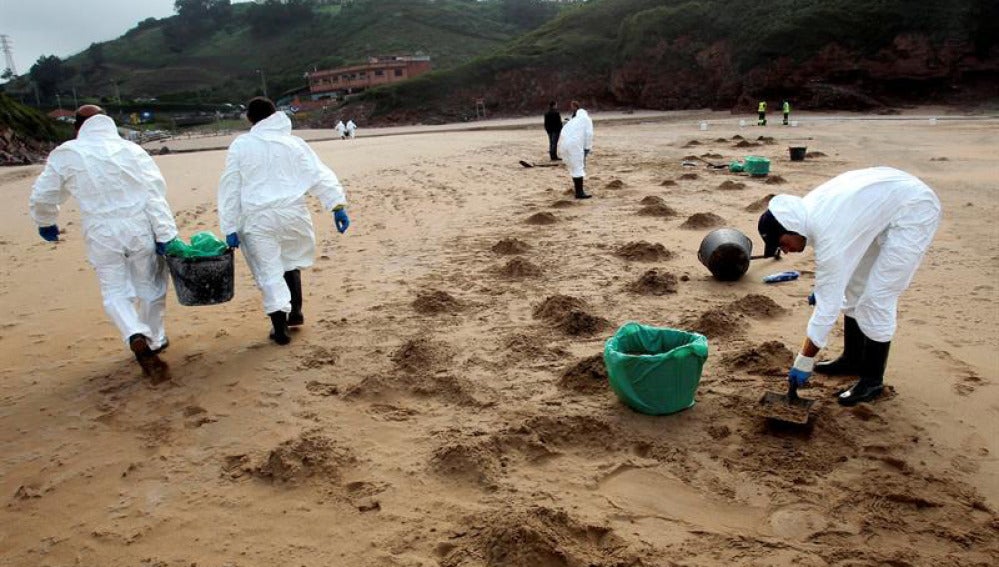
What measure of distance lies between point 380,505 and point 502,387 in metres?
1.35

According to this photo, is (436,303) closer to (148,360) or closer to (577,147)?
(148,360)

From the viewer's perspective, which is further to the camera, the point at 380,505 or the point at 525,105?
the point at 525,105

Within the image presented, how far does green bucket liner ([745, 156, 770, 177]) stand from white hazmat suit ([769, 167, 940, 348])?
8566mm

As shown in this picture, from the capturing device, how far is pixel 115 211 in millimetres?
4531

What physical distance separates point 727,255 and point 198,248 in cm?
450

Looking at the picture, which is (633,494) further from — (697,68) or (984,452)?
(697,68)

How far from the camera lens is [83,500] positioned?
3.37 meters

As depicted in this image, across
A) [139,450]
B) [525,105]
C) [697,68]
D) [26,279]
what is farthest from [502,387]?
[525,105]

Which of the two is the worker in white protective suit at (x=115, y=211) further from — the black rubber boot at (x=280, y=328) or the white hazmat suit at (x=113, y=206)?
the black rubber boot at (x=280, y=328)

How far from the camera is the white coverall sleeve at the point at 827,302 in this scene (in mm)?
3525

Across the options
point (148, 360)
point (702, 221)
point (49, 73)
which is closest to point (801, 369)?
point (148, 360)

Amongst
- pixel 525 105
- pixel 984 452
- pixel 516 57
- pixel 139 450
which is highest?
pixel 516 57

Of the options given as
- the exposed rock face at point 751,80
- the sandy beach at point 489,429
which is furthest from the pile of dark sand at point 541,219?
the exposed rock face at point 751,80

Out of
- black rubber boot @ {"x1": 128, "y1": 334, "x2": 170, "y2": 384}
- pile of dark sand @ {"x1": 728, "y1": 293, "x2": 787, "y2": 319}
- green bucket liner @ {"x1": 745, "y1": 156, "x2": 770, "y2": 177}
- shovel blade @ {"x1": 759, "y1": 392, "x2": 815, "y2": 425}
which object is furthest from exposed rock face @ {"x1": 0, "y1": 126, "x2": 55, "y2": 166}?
shovel blade @ {"x1": 759, "y1": 392, "x2": 815, "y2": 425}
